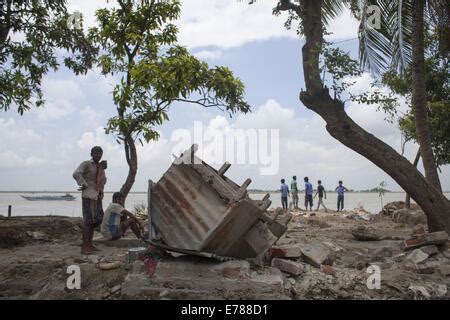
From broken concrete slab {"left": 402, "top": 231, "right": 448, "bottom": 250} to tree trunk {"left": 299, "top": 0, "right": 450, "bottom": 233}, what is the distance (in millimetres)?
1008

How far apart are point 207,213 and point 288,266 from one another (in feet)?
4.16

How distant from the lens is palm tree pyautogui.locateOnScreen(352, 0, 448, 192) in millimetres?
8461

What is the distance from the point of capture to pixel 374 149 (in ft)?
25.5

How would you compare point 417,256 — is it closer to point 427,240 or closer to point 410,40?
point 427,240

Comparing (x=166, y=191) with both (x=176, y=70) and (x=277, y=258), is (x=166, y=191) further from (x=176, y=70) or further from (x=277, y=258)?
(x=176, y=70)

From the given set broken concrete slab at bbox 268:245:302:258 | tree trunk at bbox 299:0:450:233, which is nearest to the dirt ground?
broken concrete slab at bbox 268:245:302:258

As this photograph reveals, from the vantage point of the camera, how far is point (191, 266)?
4.80 meters

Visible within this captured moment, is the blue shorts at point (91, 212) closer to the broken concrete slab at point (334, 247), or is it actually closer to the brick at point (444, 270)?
the broken concrete slab at point (334, 247)

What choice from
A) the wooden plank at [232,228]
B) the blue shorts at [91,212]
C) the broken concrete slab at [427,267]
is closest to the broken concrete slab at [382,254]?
the broken concrete slab at [427,267]

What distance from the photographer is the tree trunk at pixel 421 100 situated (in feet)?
27.5

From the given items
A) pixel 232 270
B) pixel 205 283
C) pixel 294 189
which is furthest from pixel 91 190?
pixel 294 189

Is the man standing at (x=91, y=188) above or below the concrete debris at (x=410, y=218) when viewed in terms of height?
above
